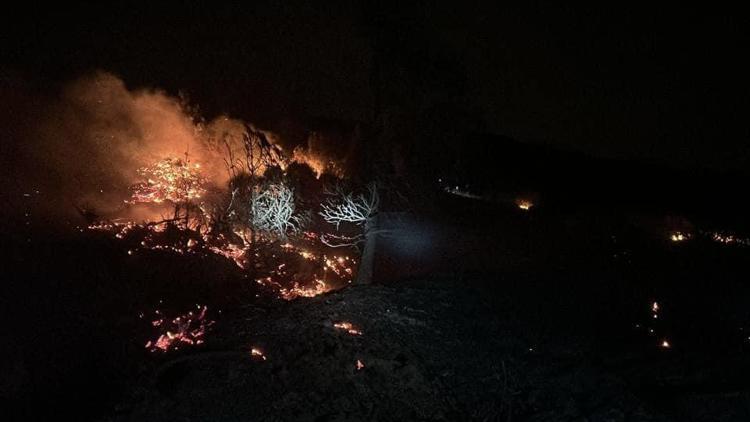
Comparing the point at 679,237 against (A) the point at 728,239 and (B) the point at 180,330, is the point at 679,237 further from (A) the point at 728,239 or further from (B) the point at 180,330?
(B) the point at 180,330

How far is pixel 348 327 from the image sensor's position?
706 cm

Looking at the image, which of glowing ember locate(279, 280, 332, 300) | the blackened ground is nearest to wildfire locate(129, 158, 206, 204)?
the blackened ground

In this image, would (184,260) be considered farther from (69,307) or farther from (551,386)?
(551,386)

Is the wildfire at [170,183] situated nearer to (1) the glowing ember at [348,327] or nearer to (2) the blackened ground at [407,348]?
(2) the blackened ground at [407,348]

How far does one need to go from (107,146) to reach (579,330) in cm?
1116

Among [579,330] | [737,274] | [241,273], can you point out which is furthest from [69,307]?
[737,274]

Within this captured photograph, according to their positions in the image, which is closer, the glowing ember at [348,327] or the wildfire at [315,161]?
the glowing ember at [348,327]

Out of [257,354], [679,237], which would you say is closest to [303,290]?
[257,354]

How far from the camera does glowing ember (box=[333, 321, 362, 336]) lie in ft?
22.7

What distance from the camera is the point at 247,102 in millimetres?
15109

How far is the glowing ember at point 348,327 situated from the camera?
Result: 22.7ft

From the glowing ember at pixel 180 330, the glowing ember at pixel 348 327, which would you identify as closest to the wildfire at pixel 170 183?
the glowing ember at pixel 180 330

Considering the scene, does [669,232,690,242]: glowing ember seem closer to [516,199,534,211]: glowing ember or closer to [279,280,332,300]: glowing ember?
[516,199,534,211]: glowing ember

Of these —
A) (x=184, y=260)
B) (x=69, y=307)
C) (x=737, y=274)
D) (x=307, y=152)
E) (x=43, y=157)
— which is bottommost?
(x=69, y=307)
